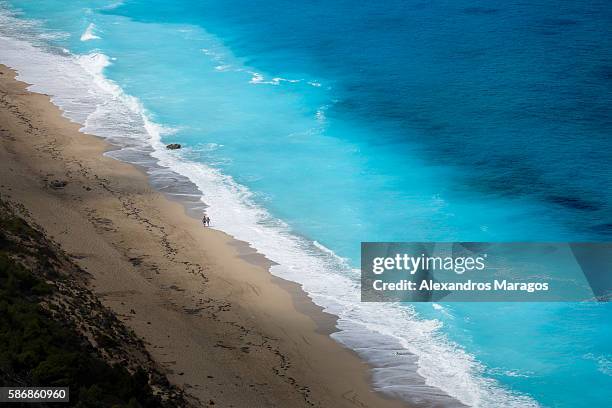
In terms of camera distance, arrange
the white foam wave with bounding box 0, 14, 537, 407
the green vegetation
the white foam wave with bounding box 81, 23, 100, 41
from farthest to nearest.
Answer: the white foam wave with bounding box 81, 23, 100, 41, the white foam wave with bounding box 0, 14, 537, 407, the green vegetation

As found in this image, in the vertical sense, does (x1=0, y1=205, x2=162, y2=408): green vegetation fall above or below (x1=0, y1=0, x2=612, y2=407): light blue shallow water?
below

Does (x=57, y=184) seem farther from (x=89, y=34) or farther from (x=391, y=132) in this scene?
(x=89, y=34)

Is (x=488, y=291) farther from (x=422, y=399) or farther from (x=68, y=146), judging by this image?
(x=68, y=146)

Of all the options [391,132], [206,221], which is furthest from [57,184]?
[391,132]

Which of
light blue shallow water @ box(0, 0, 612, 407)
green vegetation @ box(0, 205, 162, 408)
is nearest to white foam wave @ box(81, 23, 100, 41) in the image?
light blue shallow water @ box(0, 0, 612, 407)

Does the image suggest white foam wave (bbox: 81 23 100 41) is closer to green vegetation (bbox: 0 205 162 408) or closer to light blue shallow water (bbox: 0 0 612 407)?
light blue shallow water (bbox: 0 0 612 407)

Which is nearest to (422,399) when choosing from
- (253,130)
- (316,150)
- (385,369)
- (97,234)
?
(385,369)

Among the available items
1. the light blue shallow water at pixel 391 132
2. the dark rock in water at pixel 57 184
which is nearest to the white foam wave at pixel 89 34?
the light blue shallow water at pixel 391 132
